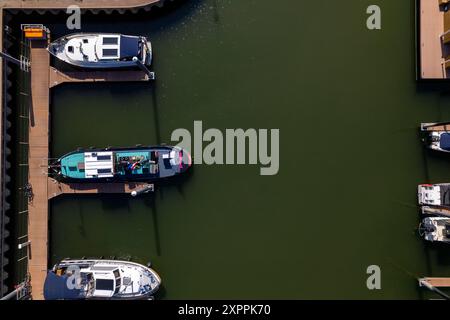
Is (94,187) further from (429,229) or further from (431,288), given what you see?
(431,288)

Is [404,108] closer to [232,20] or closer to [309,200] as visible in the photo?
[309,200]

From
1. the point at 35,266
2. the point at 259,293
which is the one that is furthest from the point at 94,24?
the point at 259,293

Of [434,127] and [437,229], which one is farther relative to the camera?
[434,127]

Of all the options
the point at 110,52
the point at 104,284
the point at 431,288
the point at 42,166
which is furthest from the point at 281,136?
the point at 42,166

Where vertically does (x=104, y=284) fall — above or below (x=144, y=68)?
below

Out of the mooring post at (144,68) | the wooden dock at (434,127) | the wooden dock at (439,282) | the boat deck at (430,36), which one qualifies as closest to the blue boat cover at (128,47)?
the mooring post at (144,68)

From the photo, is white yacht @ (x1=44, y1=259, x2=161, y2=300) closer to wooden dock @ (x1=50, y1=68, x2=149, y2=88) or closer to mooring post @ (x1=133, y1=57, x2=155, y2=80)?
wooden dock @ (x1=50, y1=68, x2=149, y2=88)

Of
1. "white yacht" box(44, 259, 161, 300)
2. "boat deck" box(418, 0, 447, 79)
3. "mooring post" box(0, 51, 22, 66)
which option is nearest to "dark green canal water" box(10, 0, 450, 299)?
"boat deck" box(418, 0, 447, 79)
